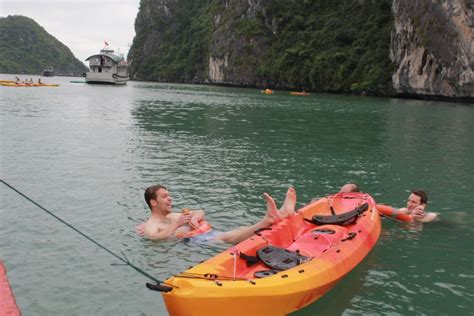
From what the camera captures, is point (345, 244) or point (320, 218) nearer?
point (345, 244)

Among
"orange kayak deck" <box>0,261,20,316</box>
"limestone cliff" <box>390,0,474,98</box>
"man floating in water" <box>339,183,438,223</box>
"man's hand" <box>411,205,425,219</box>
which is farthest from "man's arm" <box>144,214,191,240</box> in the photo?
"limestone cliff" <box>390,0,474,98</box>

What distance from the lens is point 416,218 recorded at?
964cm

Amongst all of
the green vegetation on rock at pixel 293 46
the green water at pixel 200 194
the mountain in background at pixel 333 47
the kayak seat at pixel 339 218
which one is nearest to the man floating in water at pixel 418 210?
the green water at pixel 200 194

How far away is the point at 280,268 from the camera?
6.06 m

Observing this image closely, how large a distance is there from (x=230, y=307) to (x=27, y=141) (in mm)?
15647

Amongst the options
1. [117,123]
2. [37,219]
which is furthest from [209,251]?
[117,123]

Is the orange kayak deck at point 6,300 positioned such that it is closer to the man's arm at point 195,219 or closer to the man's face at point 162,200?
the man's face at point 162,200

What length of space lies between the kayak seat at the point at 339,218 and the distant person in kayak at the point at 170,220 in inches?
26.5

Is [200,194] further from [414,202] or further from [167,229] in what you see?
[414,202]

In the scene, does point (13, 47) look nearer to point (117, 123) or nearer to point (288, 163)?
point (117, 123)

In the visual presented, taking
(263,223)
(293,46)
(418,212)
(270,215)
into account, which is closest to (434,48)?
(293,46)

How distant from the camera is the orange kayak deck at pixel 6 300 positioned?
17.0 feet

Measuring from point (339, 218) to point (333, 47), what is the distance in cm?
7766

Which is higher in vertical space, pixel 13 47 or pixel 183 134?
pixel 13 47
